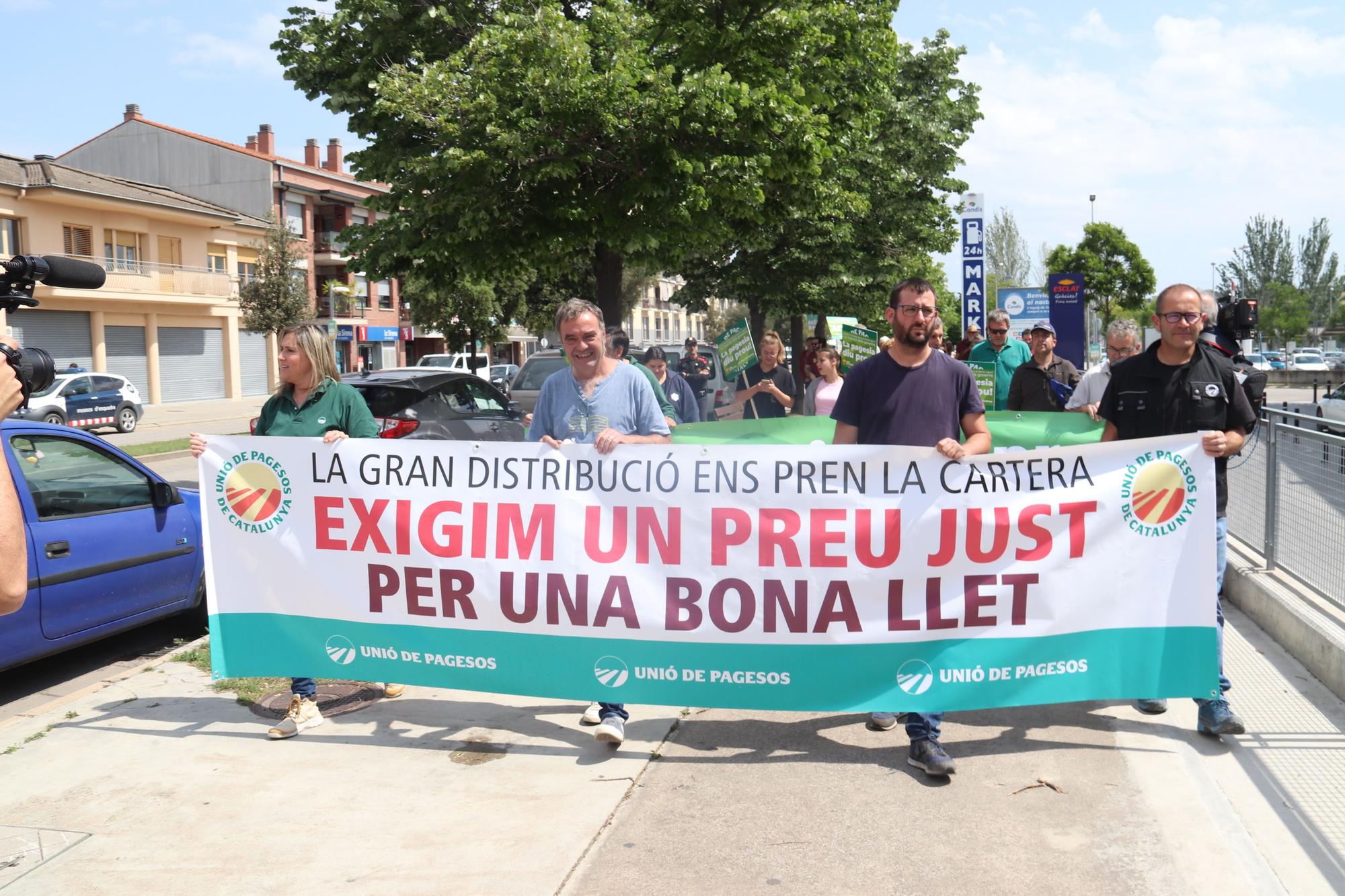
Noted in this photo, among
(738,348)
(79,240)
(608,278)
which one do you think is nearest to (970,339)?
(608,278)

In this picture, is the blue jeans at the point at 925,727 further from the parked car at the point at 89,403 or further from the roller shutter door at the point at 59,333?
the roller shutter door at the point at 59,333

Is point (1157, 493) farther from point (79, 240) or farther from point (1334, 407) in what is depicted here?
point (79, 240)

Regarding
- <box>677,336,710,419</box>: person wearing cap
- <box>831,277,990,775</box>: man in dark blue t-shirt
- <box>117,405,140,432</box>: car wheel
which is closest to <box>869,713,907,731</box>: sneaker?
<box>831,277,990,775</box>: man in dark blue t-shirt

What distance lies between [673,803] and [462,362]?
40.8 m

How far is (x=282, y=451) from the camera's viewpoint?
5.23m

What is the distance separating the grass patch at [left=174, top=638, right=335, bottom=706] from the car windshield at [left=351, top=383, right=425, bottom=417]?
481 cm

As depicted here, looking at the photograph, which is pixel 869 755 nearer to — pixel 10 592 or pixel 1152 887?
pixel 1152 887

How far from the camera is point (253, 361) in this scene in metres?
49.0

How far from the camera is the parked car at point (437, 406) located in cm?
1099

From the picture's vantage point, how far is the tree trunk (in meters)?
16.0

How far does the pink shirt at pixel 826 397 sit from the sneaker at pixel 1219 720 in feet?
13.5

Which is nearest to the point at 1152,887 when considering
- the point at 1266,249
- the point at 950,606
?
the point at 950,606

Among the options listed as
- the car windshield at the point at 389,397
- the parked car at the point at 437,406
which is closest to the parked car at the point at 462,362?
Result: the parked car at the point at 437,406

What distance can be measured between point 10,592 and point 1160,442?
426cm
